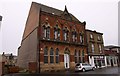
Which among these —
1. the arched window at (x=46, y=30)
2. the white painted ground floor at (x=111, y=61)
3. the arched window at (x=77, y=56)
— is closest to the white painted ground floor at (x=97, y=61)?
the white painted ground floor at (x=111, y=61)

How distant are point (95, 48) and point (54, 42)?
14.9m

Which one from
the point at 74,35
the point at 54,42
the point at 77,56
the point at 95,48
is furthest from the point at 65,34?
the point at 95,48

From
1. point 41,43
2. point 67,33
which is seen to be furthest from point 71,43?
point 41,43

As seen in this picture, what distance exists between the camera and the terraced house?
29.7m

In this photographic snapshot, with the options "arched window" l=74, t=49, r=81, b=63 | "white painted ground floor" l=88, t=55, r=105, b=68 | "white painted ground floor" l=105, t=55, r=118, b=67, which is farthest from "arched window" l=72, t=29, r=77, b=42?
"white painted ground floor" l=105, t=55, r=118, b=67

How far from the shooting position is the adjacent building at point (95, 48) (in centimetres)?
4034

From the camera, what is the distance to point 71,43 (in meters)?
34.9

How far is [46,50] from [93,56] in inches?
579

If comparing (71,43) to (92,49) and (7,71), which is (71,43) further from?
(7,71)

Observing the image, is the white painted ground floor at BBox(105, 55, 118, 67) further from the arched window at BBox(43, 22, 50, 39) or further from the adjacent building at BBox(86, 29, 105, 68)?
the arched window at BBox(43, 22, 50, 39)

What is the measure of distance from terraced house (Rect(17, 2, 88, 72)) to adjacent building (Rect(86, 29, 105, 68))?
281 cm

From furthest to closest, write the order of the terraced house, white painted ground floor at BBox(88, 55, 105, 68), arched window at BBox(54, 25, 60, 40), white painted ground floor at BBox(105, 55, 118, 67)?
white painted ground floor at BBox(105, 55, 118, 67)
white painted ground floor at BBox(88, 55, 105, 68)
arched window at BBox(54, 25, 60, 40)
the terraced house

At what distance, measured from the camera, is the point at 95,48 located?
140ft

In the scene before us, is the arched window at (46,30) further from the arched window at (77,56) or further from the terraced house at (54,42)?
the arched window at (77,56)
